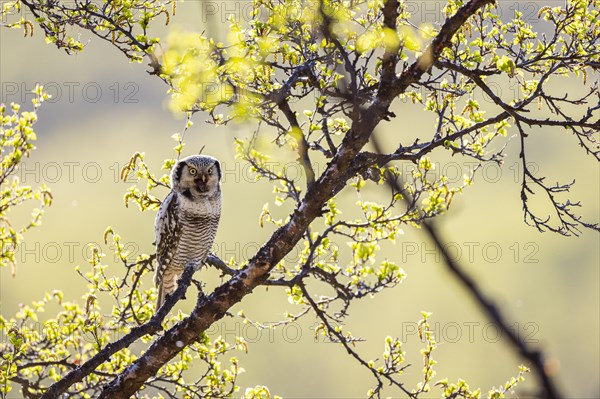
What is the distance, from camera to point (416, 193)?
313 inches

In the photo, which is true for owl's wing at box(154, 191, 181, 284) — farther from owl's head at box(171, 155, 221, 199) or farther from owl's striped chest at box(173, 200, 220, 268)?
owl's head at box(171, 155, 221, 199)

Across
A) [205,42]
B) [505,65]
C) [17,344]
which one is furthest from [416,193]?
[17,344]

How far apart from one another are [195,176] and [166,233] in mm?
1022

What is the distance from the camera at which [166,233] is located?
1060 cm

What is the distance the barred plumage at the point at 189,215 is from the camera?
1018cm

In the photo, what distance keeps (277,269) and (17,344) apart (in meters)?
3.04

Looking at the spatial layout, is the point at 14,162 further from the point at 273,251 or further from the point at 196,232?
the point at 273,251

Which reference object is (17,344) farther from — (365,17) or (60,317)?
(365,17)

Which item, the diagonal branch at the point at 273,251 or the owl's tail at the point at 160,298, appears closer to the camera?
the diagonal branch at the point at 273,251

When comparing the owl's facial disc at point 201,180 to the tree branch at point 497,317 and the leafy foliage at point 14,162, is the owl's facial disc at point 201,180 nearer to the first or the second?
the leafy foliage at point 14,162

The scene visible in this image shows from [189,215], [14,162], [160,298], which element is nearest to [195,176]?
[189,215]

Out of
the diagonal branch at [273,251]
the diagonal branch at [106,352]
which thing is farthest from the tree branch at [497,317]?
the diagonal branch at [106,352]

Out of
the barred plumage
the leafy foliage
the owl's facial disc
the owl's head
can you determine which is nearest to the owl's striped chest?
the barred plumage

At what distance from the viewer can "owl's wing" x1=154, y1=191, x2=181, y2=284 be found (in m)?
10.4
